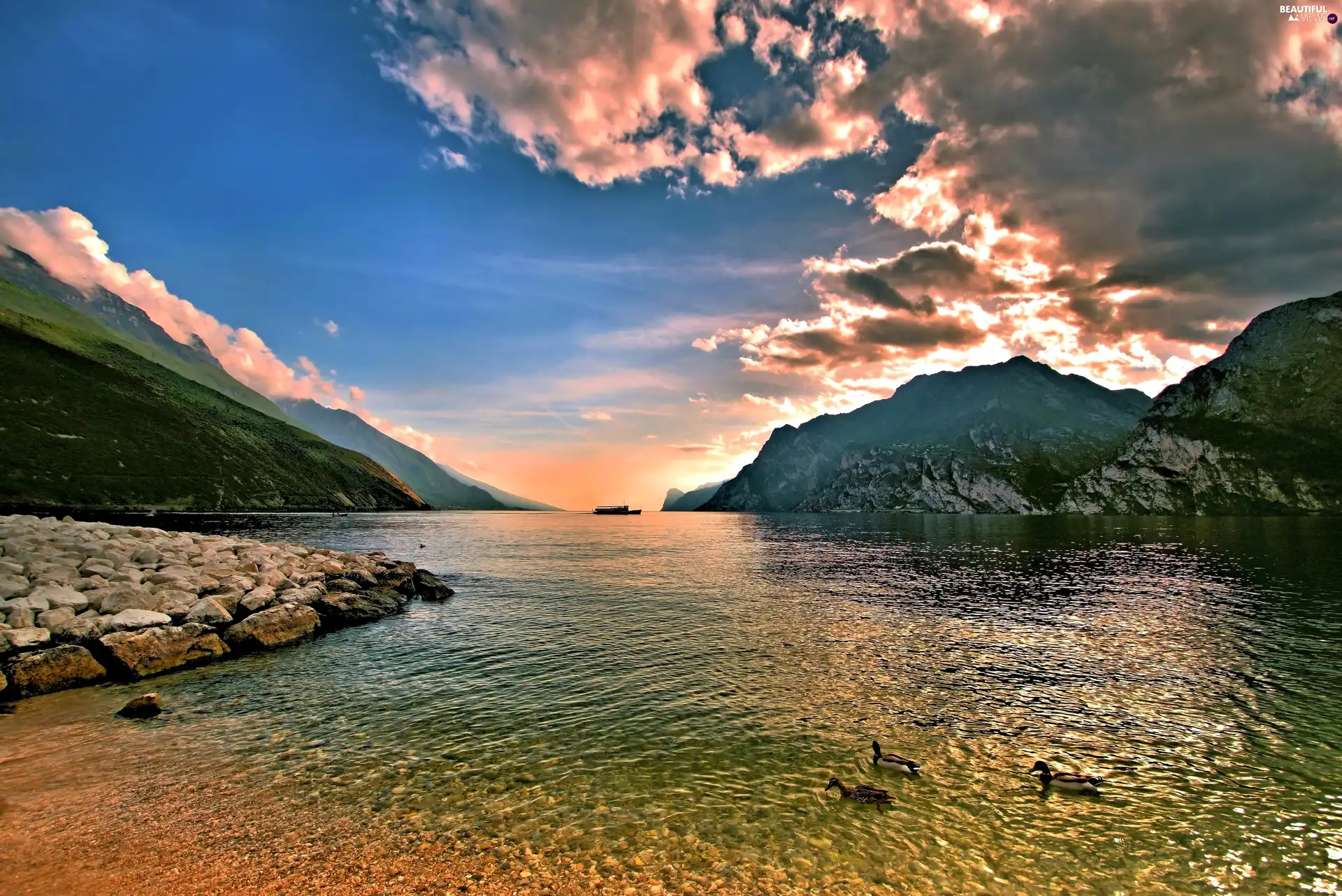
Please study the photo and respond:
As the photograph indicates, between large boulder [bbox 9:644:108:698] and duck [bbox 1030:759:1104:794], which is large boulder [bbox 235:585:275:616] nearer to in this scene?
A: large boulder [bbox 9:644:108:698]

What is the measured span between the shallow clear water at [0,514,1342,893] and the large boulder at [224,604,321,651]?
197 centimetres

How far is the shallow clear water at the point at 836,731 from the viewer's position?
1364cm

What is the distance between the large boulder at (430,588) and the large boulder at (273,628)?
13.6 m

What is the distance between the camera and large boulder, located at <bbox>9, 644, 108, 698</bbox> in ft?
79.0

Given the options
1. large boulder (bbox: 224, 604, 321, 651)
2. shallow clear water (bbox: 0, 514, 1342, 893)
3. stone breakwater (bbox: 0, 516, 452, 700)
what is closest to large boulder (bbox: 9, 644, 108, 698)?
stone breakwater (bbox: 0, 516, 452, 700)

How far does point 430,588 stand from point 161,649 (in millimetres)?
24299

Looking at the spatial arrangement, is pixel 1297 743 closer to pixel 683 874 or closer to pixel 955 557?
pixel 683 874

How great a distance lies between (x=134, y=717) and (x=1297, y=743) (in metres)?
44.3

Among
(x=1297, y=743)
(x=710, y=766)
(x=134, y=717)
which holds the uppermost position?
(x=1297, y=743)

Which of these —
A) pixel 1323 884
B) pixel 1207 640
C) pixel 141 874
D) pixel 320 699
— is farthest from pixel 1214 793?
pixel 320 699

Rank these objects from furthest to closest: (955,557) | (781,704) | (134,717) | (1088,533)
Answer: (1088,533), (955,557), (781,704), (134,717)

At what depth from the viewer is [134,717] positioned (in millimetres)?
21750

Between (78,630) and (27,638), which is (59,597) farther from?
(27,638)

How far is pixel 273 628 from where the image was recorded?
3381cm
